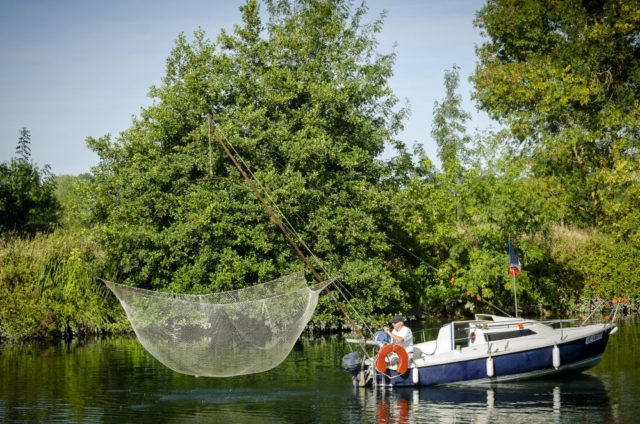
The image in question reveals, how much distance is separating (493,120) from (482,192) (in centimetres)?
1269

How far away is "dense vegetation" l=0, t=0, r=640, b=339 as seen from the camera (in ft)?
118

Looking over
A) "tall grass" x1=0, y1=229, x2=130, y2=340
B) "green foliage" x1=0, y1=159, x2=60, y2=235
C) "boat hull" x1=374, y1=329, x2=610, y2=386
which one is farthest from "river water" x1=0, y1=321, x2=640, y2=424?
"green foliage" x1=0, y1=159, x2=60, y2=235

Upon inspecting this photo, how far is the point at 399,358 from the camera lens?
23125 mm

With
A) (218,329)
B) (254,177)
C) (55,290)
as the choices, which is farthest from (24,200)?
(218,329)

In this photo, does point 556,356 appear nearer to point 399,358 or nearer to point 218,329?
point 399,358

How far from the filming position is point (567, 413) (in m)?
19.5

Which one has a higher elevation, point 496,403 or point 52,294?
point 52,294

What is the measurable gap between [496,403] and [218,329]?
696 centimetres

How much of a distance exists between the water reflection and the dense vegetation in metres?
11.3

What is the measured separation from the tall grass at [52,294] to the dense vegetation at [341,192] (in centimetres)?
7

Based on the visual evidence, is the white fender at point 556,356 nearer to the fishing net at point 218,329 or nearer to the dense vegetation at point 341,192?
the fishing net at point 218,329

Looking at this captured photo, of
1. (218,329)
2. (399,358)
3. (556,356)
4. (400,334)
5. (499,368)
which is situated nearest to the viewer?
(218,329)

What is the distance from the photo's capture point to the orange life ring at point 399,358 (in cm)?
2306

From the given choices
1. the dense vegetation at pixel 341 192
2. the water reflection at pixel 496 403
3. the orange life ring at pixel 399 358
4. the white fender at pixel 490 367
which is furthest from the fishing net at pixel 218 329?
the dense vegetation at pixel 341 192
